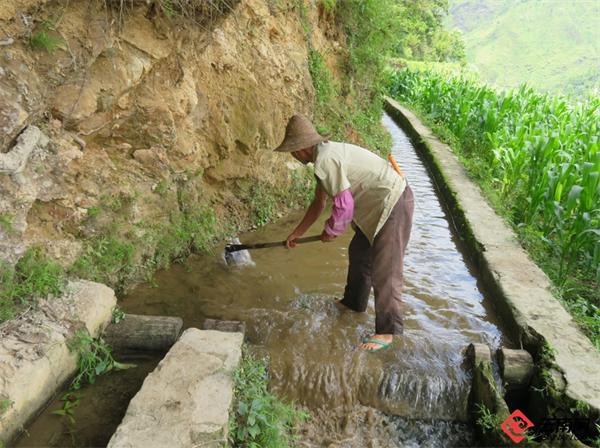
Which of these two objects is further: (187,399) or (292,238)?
(292,238)

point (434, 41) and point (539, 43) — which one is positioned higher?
point (539, 43)

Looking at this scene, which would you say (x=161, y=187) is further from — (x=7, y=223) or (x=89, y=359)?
(x=89, y=359)

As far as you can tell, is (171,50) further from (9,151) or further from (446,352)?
(446,352)

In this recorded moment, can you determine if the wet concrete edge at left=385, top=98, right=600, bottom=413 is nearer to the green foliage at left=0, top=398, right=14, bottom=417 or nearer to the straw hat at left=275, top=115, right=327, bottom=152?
the straw hat at left=275, top=115, right=327, bottom=152

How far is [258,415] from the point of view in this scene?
101 inches

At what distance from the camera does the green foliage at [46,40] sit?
2.99 metres

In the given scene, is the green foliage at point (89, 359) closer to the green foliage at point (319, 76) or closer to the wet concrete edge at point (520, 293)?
the wet concrete edge at point (520, 293)

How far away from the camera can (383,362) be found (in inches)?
128

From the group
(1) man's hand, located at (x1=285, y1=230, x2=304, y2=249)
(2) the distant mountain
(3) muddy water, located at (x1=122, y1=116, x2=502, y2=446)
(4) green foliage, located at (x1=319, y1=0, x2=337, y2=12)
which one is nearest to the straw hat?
(1) man's hand, located at (x1=285, y1=230, x2=304, y2=249)

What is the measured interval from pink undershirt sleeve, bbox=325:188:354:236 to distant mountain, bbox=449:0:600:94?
185ft

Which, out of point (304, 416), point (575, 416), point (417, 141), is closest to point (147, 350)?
point (304, 416)

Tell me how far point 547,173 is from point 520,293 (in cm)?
169

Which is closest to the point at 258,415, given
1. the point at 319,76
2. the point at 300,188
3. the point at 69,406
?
the point at 69,406

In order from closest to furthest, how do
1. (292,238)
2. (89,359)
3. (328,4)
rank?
(89,359) < (292,238) < (328,4)
